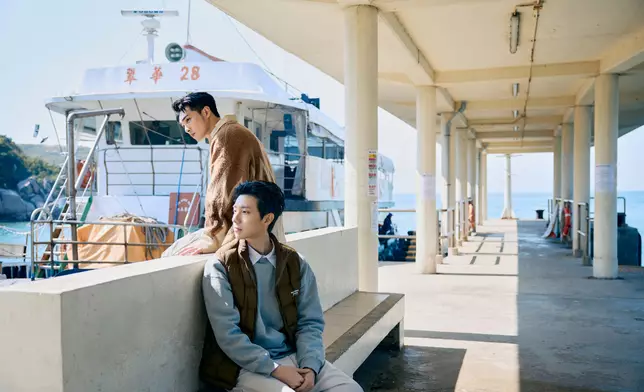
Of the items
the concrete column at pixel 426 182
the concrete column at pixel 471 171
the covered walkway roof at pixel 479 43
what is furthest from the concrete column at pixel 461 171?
the concrete column at pixel 426 182

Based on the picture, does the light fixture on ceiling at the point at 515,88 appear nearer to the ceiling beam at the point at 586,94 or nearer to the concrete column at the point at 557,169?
the ceiling beam at the point at 586,94

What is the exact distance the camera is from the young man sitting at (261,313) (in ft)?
8.46

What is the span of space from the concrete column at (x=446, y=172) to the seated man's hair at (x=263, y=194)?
1103 centimetres

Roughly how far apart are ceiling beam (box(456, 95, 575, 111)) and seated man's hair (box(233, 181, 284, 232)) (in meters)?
11.3

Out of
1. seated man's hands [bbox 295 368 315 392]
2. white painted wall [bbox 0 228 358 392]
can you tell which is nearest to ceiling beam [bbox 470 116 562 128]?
seated man's hands [bbox 295 368 315 392]

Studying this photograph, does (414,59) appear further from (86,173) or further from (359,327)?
(86,173)

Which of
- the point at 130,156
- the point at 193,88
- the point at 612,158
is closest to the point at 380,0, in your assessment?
the point at 612,158

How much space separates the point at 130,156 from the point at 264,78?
2.96 m

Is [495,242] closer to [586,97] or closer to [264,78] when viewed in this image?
[586,97]

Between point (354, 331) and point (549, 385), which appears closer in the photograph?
point (354, 331)

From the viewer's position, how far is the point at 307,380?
265 cm

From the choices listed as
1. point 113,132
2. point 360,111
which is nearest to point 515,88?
point 360,111

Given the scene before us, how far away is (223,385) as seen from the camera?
8.68 ft

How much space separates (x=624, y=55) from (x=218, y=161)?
7254 millimetres
